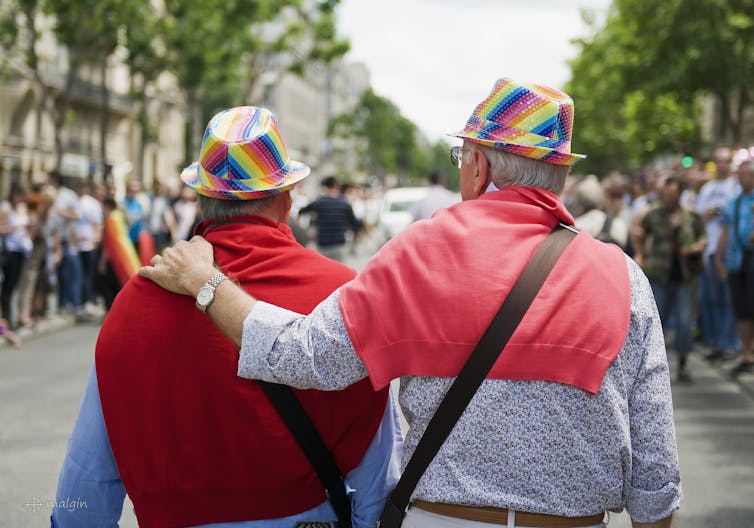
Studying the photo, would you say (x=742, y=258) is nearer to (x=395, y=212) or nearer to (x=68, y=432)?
(x=68, y=432)

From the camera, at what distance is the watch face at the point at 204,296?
2.49 m

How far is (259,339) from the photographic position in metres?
2.39

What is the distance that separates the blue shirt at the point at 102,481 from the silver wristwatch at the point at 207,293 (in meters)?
0.40

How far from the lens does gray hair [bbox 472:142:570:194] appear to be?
2.48 m

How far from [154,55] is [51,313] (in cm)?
1713

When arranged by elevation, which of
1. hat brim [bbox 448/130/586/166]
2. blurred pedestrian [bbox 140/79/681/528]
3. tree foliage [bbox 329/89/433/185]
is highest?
hat brim [bbox 448/130/586/166]

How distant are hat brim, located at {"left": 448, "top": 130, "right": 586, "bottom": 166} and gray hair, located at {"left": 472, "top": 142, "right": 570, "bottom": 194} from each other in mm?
23

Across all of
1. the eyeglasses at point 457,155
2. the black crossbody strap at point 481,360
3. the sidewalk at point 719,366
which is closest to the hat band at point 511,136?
the eyeglasses at point 457,155

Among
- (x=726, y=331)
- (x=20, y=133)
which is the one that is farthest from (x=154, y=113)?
(x=726, y=331)

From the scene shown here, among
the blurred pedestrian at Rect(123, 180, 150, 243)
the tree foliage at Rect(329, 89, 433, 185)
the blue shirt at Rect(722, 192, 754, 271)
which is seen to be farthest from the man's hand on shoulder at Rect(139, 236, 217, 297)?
the tree foliage at Rect(329, 89, 433, 185)

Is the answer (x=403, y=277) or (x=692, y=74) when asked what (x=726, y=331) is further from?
(x=692, y=74)

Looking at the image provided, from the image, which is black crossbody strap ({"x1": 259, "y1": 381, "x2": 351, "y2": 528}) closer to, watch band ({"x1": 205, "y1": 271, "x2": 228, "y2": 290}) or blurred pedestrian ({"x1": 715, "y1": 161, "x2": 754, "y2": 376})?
watch band ({"x1": 205, "y1": 271, "x2": 228, "y2": 290})

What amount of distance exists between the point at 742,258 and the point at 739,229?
0.99 ft

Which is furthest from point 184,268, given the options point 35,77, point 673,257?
point 35,77
